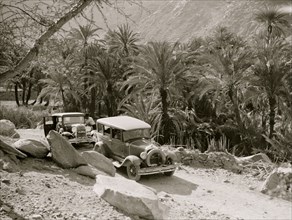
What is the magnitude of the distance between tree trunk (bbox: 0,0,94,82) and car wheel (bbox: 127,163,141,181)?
5328 mm

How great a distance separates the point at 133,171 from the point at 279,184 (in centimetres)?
405

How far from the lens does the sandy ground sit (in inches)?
232

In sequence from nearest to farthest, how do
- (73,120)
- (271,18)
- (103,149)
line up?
1. (103,149)
2. (73,120)
3. (271,18)

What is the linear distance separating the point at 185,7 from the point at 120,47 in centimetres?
8971

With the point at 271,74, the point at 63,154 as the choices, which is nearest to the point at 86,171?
the point at 63,154

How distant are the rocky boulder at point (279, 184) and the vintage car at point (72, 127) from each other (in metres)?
7.32

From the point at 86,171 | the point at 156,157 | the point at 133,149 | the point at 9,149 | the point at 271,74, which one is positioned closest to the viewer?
the point at 9,149

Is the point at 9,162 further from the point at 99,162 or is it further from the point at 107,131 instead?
the point at 107,131

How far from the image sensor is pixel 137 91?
1961 cm

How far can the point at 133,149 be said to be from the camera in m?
10.9

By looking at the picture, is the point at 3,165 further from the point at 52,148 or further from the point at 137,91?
the point at 137,91

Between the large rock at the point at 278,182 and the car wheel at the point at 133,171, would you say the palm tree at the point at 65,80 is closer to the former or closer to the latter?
the car wheel at the point at 133,171

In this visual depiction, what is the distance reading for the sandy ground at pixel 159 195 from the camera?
5891 mm

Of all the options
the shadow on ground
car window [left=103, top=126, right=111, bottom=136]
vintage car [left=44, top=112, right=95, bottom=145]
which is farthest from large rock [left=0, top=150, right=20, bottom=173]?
vintage car [left=44, top=112, right=95, bottom=145]
